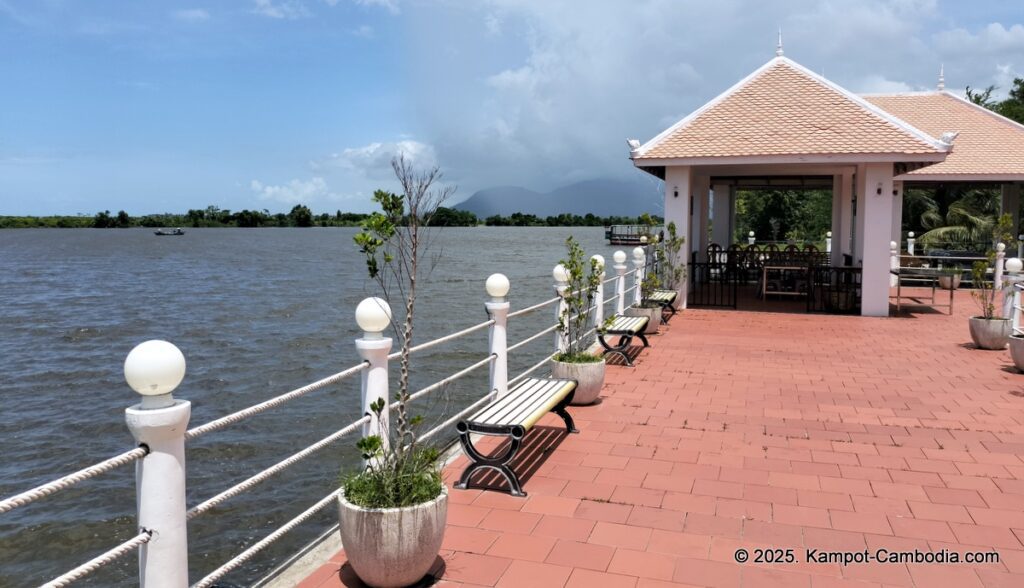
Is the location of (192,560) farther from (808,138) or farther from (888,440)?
(808,138)

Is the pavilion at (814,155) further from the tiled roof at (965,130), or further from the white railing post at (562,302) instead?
the white railing post at (562,302)

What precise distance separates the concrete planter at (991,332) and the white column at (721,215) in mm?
11097

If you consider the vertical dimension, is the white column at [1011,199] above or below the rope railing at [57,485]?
above

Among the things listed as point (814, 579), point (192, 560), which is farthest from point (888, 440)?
point (192, 560)

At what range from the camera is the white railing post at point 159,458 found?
2.57 m

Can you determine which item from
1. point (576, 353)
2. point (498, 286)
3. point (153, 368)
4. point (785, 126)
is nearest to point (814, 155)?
point (785, 126)

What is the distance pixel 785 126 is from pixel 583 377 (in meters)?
8.90

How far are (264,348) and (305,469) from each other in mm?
9474

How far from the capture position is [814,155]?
12531 mm

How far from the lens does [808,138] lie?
513 inches

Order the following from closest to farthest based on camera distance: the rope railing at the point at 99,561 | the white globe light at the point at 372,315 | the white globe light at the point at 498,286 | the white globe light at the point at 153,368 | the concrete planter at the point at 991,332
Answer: the rope railing at the point at 99,561 < the white globe light at the point at 153,368 < the white globe light at the point at 372,315 < the white globe light at the point at 498,286 < the concrete planter at the point at 991,332

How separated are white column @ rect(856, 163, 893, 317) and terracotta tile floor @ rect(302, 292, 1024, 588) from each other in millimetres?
4662

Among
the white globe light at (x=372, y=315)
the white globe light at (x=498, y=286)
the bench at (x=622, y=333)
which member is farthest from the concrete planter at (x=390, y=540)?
the bench at (x=622, y=333)

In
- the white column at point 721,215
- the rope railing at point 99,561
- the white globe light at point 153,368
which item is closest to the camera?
the rope railing at point 99,561
